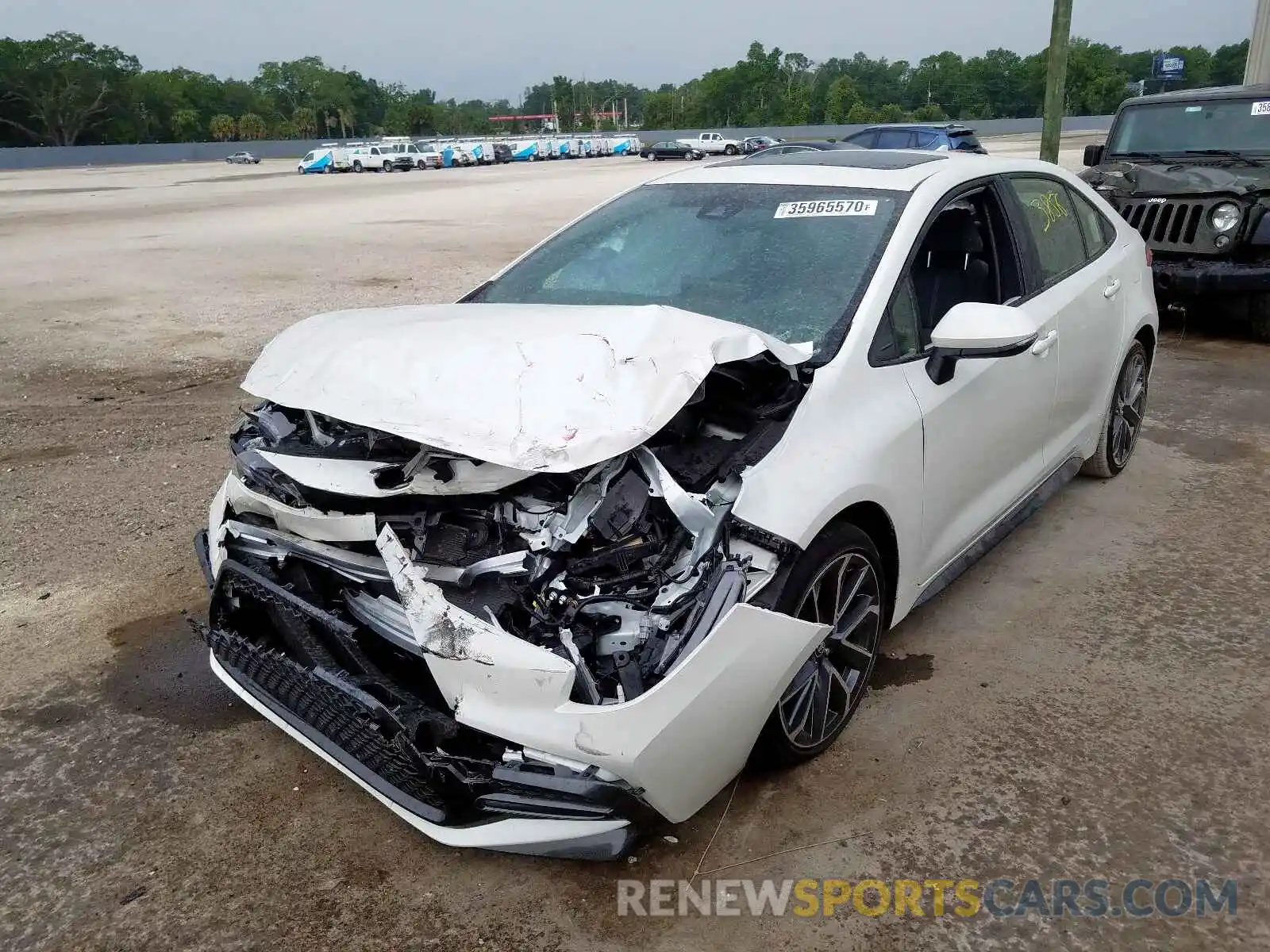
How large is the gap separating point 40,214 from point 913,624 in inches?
1033

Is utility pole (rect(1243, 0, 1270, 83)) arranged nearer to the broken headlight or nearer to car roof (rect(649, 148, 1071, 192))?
car roof (rect(649, 148, 1071, 192))

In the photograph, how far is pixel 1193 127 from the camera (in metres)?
9.03

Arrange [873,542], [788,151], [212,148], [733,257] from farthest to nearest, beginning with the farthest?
[212,148] < [788,151] < [733,257] < [873,542]

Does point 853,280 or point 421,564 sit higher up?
point 853,280

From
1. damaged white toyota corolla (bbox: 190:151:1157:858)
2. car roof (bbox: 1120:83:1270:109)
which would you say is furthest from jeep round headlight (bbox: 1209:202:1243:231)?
damaged white toyota corolla (bbox: 190:151:1157:858)

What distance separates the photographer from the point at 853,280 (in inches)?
Result: 129

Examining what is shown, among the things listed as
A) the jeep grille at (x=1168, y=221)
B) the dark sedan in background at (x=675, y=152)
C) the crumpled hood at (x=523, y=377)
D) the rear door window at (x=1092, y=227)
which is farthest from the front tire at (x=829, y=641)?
the dark sedan in background at (x=675, y=152)

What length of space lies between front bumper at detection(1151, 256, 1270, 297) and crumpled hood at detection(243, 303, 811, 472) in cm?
634

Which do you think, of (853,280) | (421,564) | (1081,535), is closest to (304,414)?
(421,564)

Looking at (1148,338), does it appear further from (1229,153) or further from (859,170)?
Answer: (1229,153)

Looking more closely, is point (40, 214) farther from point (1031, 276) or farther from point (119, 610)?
point (1031, 276)

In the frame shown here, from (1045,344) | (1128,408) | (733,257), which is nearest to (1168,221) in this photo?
(1128,408)

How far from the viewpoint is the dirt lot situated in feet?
8.12

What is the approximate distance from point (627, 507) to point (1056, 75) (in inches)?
464
